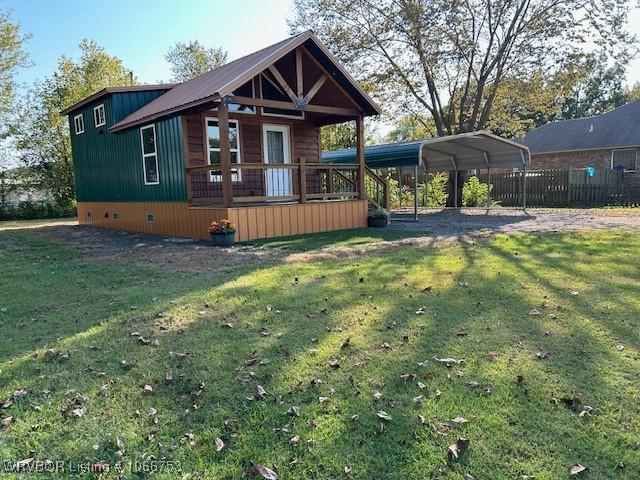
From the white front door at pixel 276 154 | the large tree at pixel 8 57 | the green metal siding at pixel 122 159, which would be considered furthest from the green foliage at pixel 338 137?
the large tree at pixel 8 57

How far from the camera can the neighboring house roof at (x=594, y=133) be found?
1026 inches

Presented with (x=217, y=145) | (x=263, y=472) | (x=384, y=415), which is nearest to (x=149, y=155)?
(x=217, y=145)

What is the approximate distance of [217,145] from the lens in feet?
40.6

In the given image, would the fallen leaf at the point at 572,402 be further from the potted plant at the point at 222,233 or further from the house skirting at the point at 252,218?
the house skirting at the point at 252,218

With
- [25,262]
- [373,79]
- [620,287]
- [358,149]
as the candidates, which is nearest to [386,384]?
[620,287]

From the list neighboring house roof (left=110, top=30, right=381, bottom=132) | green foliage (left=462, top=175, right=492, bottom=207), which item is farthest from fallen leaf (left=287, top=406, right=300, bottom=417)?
green foliage (left=462, top=175, right=492, bottom=207)

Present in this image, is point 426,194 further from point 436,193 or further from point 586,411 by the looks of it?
point 586,411

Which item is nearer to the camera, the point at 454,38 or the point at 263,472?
the point at 263,472

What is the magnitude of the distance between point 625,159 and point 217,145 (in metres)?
24.8

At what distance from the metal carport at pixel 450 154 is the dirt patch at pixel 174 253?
6.50 metres

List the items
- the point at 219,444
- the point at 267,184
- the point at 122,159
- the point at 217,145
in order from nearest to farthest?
the point at 219,444 < the point at 217,145 < the point at 267,184 < the point at 122,159

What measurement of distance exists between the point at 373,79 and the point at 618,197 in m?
12.1

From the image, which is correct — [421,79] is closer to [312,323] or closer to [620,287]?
[620,287]

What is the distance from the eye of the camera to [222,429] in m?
2.56
